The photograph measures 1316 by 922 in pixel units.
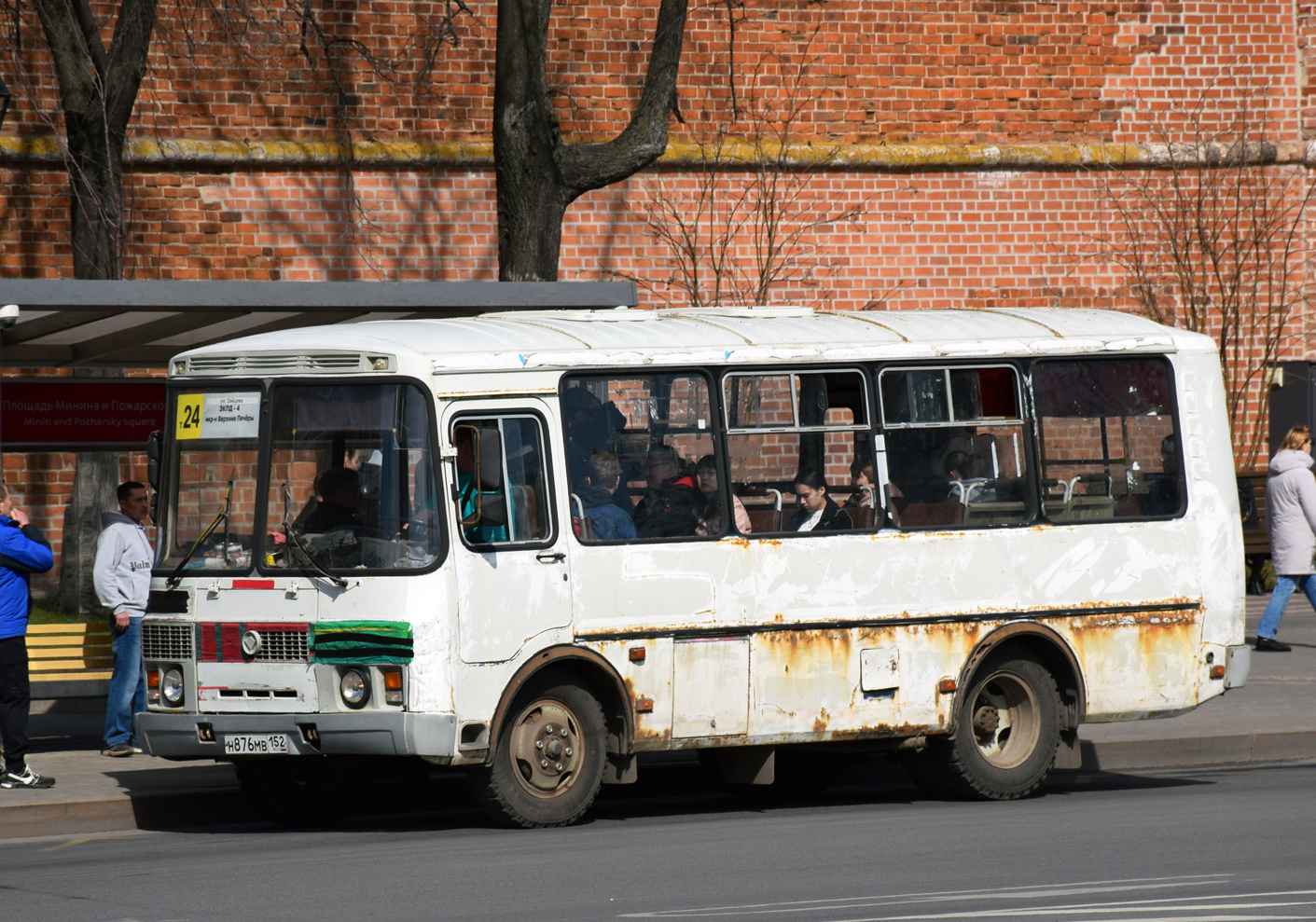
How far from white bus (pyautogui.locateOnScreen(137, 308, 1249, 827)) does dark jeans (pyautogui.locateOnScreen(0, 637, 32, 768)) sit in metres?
1.34

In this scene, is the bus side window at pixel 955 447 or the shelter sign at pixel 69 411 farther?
the shelter sign at pixel 69 411

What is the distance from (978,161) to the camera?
73.0ft

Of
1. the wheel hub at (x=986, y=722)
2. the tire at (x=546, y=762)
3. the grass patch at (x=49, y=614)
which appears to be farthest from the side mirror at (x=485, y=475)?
the grass patch at (x=49, y=614)

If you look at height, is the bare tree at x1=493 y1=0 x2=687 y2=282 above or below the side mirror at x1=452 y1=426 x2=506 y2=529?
above

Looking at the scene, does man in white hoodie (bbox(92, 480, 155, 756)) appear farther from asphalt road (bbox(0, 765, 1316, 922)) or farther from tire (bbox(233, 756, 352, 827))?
asphalt road (bbox(0, 765, 1316, 922))

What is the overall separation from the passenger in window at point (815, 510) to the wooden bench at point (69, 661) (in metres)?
4.97

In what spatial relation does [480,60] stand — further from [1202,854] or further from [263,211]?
[1202,854]

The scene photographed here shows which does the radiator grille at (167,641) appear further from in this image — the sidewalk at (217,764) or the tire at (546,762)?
the tire at (546,762)

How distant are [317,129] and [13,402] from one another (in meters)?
7.73

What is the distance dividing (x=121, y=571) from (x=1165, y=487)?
6494mm

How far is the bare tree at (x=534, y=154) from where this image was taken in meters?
15.2

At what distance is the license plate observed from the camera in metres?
9.52

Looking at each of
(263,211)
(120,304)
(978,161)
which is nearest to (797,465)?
(120,304)

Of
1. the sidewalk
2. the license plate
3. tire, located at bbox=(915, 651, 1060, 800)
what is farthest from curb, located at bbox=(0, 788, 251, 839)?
tire, located at bbox=(915, 651, 1060, 800)
